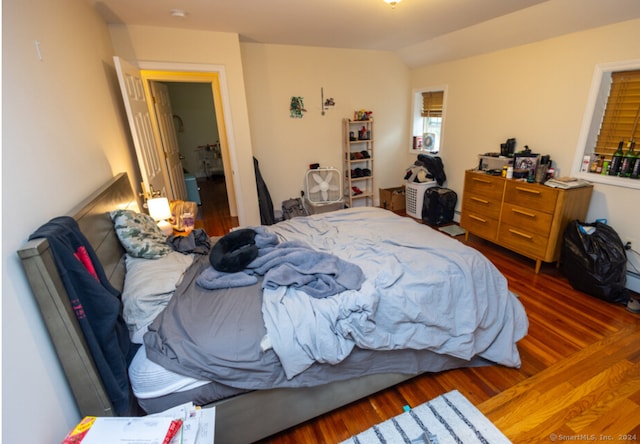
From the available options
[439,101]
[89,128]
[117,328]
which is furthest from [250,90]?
[117,328]

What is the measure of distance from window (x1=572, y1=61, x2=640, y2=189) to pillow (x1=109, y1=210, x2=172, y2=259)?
139 inches

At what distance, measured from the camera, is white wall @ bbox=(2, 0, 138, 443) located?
871 millimetres

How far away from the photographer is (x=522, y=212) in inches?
113

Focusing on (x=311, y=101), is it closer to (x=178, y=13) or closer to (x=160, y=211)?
(x=178, y=13)

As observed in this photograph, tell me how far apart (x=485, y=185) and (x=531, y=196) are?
1.72 feet

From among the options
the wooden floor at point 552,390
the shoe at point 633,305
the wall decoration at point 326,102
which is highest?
the wall decoration at point 326,102

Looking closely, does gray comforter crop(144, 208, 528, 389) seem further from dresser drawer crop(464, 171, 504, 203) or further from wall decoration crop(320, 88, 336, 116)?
wall decoration crop(320, 88, 336, 116)

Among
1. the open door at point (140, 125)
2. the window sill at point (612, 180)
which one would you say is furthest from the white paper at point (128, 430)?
the window sill at point (612, 180)

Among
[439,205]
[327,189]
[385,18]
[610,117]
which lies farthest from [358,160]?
[610,117]

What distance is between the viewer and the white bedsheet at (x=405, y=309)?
1335 mm

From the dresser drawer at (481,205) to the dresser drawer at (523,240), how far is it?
0.55ft

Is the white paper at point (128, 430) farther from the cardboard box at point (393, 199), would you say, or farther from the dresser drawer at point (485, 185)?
the cardboard box at point (393, 199)

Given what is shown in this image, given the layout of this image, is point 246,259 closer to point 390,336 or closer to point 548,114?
point 390,336

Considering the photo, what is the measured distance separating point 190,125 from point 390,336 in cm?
700
